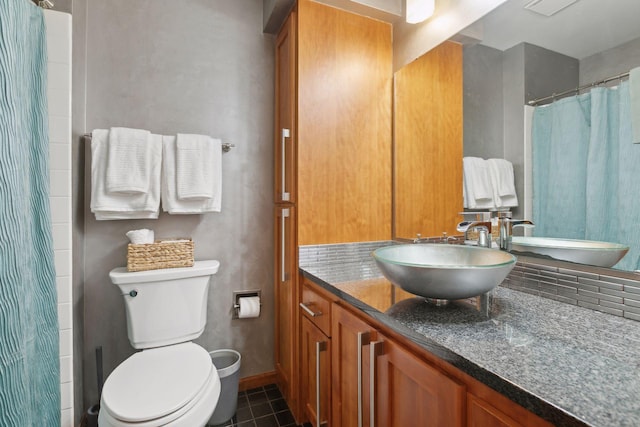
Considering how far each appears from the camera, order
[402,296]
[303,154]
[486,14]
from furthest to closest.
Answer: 1. [303,154]
2. [486,14]
3. [402,296]

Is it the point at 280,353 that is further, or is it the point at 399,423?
the point at 280,353

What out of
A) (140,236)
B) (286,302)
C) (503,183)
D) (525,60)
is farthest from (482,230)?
(140,236)

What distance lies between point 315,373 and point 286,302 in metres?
0.44

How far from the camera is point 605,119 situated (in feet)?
3.04

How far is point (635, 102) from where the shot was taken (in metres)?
0.85

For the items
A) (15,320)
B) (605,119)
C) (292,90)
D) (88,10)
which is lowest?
(15,320)

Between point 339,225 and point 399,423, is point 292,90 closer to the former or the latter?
point 339,225

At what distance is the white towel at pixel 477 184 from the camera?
1.33m

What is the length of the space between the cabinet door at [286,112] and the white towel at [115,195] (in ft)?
2.14

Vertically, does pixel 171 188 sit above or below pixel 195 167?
below

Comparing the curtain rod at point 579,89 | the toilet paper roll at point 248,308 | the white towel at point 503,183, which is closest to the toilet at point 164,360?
the toilet paper roll at point 248,308

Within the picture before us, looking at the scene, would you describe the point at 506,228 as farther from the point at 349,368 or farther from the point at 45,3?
the point at 45,3

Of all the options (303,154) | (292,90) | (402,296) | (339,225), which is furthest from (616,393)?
(292,90)

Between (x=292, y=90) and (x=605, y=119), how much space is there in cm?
130
